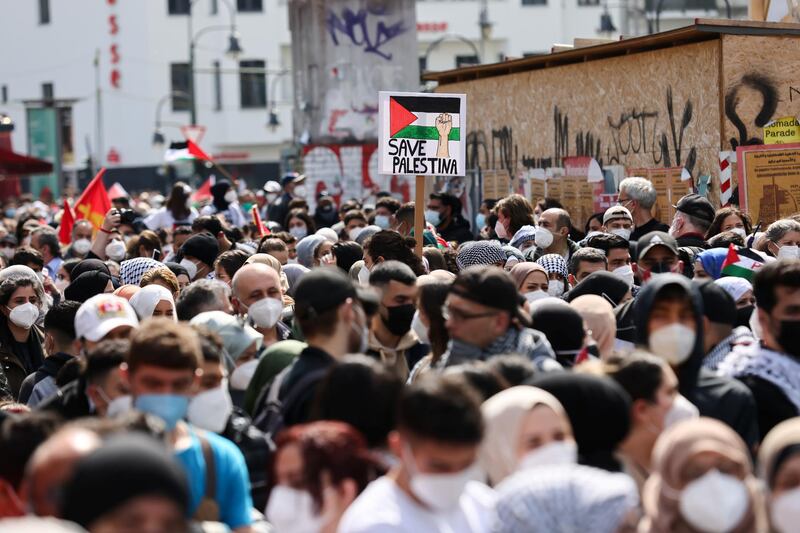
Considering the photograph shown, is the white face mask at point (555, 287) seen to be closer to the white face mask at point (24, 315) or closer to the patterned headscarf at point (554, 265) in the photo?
the patterned headscarf at point (554, 265)

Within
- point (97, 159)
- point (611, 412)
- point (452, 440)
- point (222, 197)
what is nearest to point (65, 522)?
point (452, 440)

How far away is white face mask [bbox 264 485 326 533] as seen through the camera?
4.05 metres

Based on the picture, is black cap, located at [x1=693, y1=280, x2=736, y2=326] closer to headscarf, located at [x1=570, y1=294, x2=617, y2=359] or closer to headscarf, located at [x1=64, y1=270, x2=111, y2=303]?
headscarf, located at [x1=570, y1=294, x2=617, y2=359]

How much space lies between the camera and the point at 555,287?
29.7ft

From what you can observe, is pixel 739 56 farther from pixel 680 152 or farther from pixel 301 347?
pixel 301 347

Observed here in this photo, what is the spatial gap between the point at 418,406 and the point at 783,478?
3.24 ft

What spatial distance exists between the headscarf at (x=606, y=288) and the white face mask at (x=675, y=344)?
226 centimetres

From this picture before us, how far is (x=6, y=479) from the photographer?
14.5ft

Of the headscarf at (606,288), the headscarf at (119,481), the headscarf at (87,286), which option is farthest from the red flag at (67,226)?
the headscarf at (119,481)

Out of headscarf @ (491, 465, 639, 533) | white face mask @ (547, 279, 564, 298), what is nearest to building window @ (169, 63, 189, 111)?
white face mask @ (547, 279, 564, 298)

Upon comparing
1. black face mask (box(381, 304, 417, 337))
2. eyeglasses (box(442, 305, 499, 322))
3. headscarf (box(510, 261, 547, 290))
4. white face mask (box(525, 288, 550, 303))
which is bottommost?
white face mask (box(525, 288, 550, 303))

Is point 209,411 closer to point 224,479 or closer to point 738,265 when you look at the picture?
point 224,479

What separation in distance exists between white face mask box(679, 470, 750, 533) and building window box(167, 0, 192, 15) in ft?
181

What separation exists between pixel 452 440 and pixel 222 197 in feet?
53.6
